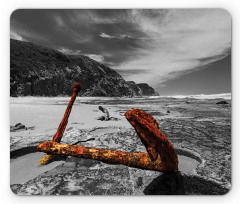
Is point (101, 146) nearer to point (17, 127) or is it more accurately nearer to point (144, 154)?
point (144, 154)

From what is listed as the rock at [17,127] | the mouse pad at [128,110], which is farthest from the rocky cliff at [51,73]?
the rock at [17,127]

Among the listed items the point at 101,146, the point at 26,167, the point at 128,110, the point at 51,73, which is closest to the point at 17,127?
the point at 26,167

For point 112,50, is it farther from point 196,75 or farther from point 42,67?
point 42,67

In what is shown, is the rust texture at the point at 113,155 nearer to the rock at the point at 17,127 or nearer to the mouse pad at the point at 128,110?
the mouse pad at the point at 128,110

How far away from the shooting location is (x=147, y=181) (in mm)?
1821

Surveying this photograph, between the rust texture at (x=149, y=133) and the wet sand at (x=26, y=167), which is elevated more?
the rust texture at (x=149, y=133)

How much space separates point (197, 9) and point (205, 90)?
1.32 m

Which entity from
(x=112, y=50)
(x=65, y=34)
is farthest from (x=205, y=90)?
(x=65, y=34)

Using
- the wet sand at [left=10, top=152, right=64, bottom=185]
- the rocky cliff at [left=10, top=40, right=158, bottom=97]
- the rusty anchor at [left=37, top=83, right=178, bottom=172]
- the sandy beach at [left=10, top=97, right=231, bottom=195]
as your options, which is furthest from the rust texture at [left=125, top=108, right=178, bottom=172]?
the rocky cliff at [left=10, top=40, right=158, bottom=97]

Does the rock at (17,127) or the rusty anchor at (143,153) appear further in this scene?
the rock at (17,127)

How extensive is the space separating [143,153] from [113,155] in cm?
30

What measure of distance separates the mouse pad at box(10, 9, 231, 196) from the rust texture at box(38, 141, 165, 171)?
10mm

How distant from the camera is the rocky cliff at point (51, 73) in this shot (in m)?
2.86

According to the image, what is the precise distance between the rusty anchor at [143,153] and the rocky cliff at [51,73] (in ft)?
5.18
